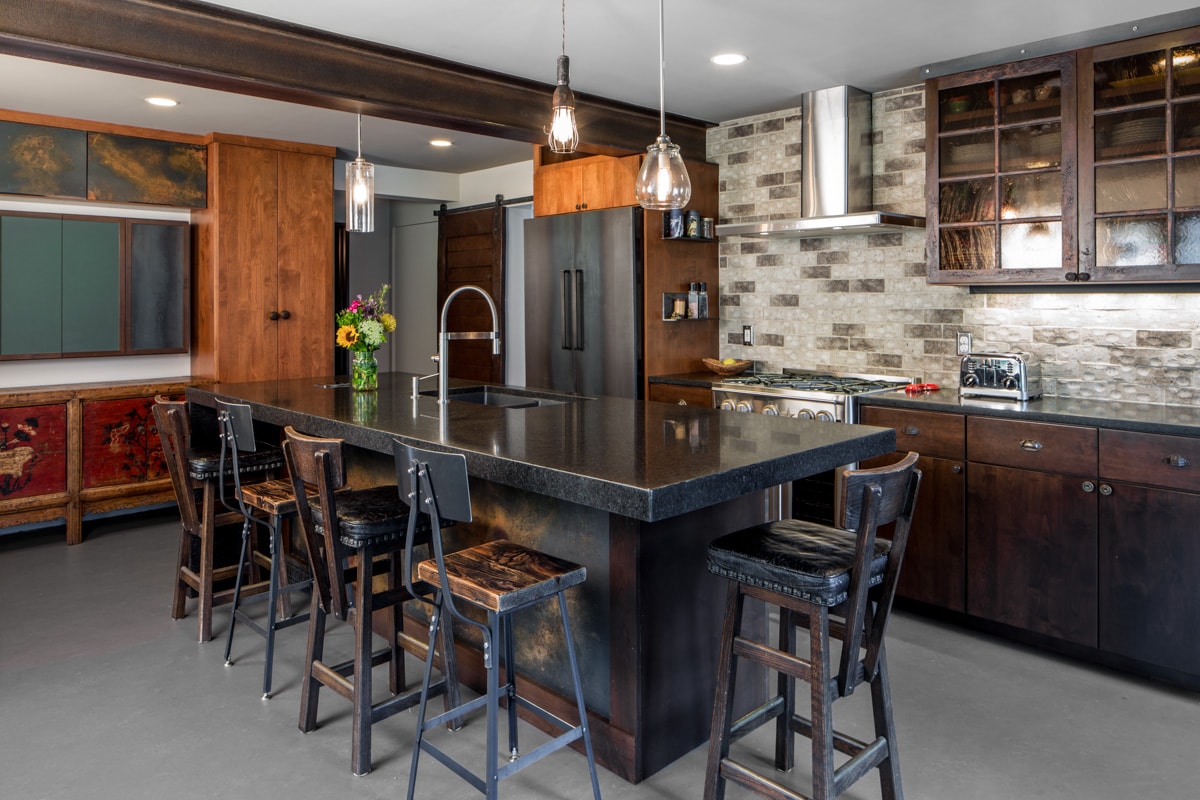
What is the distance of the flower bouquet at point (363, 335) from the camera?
3.95 m

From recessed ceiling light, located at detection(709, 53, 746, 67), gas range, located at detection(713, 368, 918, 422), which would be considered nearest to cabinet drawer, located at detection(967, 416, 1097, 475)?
gas range, located at detection(713, 368, 918, 422)

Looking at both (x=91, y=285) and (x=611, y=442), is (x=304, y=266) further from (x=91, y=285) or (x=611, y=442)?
(x=611, y=442)

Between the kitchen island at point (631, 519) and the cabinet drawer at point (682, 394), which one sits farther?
the cabinet drawer at point (682, 394)

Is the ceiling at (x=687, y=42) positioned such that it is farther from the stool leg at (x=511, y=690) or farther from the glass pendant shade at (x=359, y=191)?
the stool leg at (x=511, y=690)

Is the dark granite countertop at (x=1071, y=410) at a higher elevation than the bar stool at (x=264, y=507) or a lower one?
higher

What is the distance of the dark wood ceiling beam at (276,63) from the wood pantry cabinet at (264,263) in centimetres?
212

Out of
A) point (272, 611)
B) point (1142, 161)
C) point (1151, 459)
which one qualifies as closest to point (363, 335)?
point (272, 611)

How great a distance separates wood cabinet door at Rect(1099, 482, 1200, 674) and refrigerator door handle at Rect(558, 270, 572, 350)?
10.2 ft

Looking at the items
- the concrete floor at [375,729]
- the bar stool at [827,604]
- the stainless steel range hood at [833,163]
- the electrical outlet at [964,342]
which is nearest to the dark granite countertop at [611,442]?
the bar stool at [827,604]

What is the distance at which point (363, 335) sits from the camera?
396cm

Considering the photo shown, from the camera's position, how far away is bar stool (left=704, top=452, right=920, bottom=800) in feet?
6.00

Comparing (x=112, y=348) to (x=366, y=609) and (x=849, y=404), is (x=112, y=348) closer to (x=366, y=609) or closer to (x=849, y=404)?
(x=366, y=609)

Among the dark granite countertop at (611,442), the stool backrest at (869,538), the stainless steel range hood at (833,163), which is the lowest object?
the stool backrest at (869,538)

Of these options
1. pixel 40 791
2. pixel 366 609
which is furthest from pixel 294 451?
pixel 40 791
